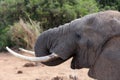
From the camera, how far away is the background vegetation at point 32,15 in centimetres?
1384

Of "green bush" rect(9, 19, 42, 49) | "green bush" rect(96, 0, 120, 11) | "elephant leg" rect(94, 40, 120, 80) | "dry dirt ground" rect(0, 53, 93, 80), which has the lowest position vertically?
"green bush" rect(96, 0, 120, 11)

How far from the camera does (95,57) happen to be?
379 centimetres

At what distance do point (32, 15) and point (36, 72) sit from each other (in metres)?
5.10

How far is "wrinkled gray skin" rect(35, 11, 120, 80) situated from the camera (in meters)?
3.57

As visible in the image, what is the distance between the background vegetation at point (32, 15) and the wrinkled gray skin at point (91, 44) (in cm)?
911

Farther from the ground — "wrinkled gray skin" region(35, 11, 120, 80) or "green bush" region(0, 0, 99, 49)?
"wrinkled gray skin" region(35, 11, 120, 80)

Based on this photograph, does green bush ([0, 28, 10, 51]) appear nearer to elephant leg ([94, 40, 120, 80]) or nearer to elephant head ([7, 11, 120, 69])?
elephant head ([7, 11, 120, 69])

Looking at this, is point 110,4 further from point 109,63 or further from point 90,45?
point 109,63

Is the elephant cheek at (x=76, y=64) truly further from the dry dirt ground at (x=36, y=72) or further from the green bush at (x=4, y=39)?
the green bush at (x=4, y=39)

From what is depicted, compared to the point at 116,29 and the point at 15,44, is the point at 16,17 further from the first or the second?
the point at 116,29

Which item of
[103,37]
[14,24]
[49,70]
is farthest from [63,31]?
[14,24]

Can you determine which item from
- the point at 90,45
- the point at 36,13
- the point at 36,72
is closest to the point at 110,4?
the point at 36,13

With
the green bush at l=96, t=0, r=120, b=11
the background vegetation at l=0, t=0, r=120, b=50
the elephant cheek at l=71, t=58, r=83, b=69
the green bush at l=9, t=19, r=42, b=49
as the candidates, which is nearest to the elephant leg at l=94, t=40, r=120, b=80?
the elephant cheek at l=71, t=58, r=83, b=69

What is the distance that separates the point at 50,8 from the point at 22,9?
45.4 inches
